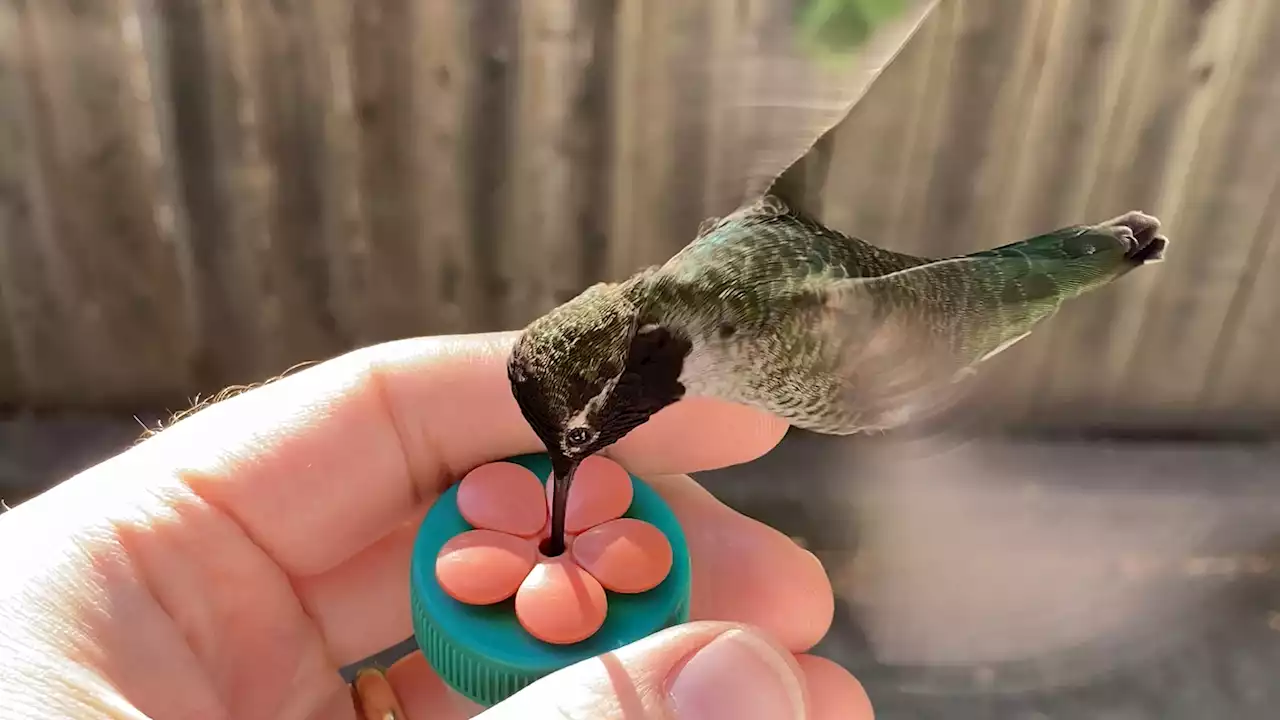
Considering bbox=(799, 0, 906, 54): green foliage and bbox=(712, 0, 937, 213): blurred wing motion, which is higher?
bbox=(799, 0, 906, 54): green foliage

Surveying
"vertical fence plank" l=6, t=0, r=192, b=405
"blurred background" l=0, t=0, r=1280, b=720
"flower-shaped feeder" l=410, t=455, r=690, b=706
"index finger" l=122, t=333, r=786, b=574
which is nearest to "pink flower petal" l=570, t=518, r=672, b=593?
"flower-shaped feeder" l=410, t=455, r=690, b=706

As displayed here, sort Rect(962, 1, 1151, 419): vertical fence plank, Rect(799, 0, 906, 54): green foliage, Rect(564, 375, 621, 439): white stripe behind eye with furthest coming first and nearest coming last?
Rect(962, 1, 1151, 419): vertical fence plank
Rect(564, 375, 621, 439): white stripe behind eye
Rect(799, 0, 906, 54): green foliage

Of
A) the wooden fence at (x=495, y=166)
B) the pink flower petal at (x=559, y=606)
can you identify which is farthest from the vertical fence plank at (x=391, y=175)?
the pink flower petal at (x=559, y=606)

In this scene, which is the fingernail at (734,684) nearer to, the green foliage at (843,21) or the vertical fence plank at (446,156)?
the green foliage at (843,21)

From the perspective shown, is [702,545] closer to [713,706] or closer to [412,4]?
[713,706]

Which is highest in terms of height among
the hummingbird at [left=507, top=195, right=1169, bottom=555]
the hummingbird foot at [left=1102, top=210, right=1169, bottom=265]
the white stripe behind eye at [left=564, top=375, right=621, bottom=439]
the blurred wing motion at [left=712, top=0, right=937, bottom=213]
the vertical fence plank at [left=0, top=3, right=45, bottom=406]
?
the blurred wing motion at [left=712, top=0, right=937, bottom=213]

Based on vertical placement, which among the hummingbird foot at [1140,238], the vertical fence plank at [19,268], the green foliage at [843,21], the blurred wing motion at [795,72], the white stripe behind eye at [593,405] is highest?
the green foliage at [843,21]

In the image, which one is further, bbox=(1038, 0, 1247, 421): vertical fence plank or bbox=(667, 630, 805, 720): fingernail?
bbox=(1038, 0, 1247, 421): vertical fence plank

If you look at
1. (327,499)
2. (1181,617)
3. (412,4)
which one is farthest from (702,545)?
(1181,617)

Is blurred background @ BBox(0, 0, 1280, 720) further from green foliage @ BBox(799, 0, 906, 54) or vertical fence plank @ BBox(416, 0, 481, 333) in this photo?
green foliage @ BBox(799, 0, 906, 54)
